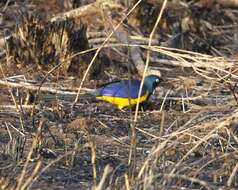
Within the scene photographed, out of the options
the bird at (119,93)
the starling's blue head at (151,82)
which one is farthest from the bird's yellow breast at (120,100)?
the starling's blue head at (151,82)

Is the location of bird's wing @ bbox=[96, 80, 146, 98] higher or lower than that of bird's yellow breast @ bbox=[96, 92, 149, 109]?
higher

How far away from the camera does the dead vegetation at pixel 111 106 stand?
4988mm

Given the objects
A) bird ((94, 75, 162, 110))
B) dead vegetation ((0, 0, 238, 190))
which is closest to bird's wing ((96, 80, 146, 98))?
bird ((94, 75, 162, 110))

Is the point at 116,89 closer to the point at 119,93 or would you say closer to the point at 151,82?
the point at 119,93

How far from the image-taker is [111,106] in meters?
8.11

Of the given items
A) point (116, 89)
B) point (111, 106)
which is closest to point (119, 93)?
point (116, 89)

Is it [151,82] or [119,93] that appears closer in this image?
[119,93]

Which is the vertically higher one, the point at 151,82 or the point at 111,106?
the point at 151,82

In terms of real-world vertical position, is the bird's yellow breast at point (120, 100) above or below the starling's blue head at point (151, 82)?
below

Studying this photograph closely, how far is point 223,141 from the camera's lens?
636 centimetres

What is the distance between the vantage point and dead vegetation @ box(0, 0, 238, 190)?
499cm

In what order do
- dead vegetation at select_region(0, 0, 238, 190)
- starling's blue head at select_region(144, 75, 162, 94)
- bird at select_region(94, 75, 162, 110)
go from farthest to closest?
starling's blue head at select_region(144, 75, 162, 94) < bird at select_region(94, 75, 162, 110) < dead vegetation at select_region(0, 0, 238, 190)

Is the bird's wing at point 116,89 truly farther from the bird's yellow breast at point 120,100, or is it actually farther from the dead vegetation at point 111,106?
the dead vegetation at point 111,106

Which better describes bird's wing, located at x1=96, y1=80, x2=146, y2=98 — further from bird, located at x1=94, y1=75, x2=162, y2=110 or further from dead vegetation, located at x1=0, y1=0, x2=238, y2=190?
dead vegetation, located at x1=0, y1=0, x2=238, y2=190
